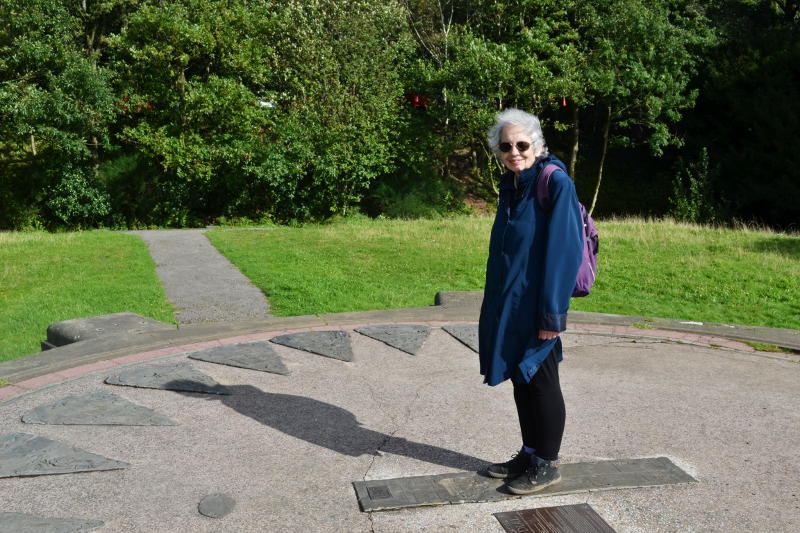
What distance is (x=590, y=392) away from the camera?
508cm

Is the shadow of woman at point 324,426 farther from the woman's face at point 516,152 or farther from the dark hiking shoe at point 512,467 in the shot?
the woman's face at point 516,152

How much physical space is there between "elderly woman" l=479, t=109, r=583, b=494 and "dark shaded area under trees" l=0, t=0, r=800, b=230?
676 inches

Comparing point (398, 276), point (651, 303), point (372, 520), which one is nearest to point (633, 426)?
point (372, 520)

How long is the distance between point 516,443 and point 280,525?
147cm

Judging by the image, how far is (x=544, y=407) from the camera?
355 centimetres

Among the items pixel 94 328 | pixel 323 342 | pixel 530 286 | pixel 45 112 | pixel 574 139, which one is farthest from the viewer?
pixel 574 139

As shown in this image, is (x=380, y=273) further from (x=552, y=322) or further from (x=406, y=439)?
(x=552, y=322)

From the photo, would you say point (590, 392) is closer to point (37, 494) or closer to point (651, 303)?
point (37, 494)

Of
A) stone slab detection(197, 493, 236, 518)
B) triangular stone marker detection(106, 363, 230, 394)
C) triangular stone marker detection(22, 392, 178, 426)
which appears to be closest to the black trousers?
stone slab detection(197, 493, 236, 518)

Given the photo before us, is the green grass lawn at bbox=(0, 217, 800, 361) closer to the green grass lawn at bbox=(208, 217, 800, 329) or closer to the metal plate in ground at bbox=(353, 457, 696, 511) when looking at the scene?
the green grass lawn at bbox=(208, 217, 800, 329)

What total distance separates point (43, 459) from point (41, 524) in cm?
70

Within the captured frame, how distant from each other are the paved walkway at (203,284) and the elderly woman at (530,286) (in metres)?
4.25

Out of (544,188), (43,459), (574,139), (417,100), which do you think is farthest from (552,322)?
(574,139)

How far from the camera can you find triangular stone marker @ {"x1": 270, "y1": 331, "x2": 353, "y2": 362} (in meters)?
5.90
